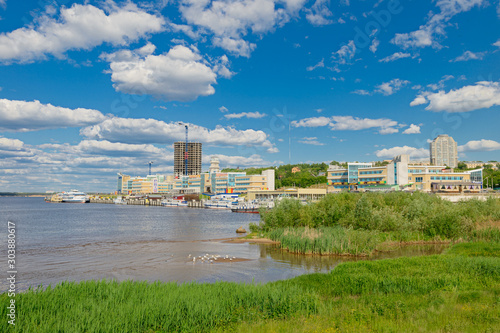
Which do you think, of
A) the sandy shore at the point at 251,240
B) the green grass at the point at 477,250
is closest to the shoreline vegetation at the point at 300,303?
the green grass at the point at 477,250

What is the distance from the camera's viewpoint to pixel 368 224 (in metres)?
48.3

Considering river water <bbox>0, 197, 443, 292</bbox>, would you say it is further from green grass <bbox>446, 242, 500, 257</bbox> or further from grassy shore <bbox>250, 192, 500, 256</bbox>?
green grass <bbox>446, 242, 500, 257</bbox>

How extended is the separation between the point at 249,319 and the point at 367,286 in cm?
940

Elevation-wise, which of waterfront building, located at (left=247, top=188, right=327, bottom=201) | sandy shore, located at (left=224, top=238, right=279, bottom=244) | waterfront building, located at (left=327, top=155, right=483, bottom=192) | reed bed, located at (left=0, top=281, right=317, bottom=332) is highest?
waterfront building, located at (left=327, top=155, right=483, bottom=192)

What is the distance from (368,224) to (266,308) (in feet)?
116

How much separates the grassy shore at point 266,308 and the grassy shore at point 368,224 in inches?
724

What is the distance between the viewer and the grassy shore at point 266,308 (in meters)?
13.6

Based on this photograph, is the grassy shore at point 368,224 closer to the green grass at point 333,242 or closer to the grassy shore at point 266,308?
the green grass at point 333,242

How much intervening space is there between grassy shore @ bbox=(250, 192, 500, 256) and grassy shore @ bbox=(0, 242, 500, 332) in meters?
18.4

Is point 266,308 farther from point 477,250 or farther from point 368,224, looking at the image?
point 368,224

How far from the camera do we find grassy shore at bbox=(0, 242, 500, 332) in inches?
535

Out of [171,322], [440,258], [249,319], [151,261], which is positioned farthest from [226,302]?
[151,261]

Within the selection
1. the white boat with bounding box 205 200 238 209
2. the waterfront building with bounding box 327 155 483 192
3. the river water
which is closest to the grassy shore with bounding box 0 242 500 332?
the river water

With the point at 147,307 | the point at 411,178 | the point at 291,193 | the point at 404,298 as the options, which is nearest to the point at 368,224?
the point at 404,298
